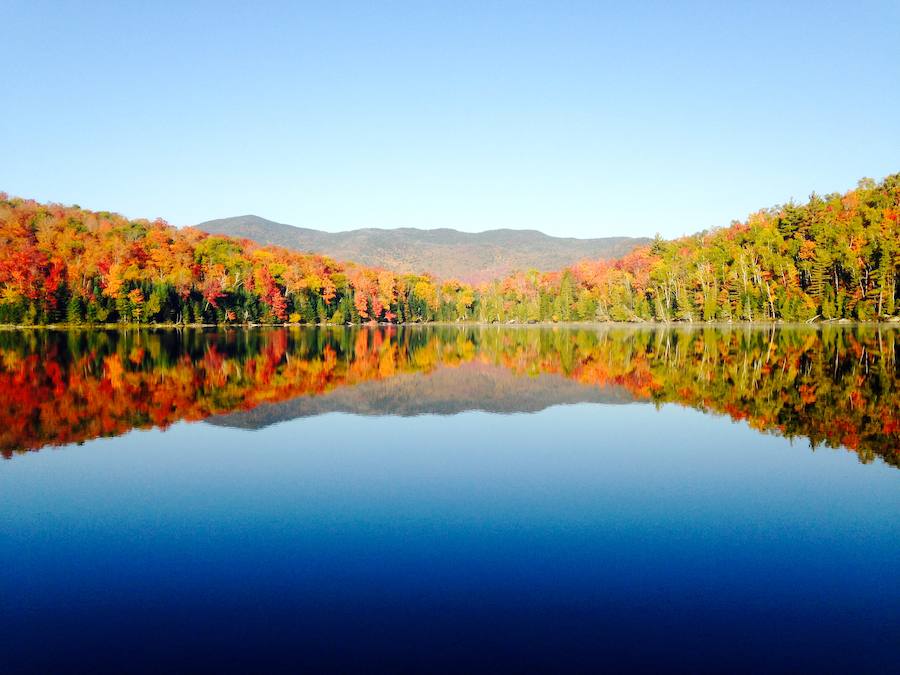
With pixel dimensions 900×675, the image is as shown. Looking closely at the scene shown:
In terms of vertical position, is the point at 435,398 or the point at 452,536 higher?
the point at 452,536

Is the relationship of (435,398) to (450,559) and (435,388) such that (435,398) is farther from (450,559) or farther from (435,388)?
(450,559)

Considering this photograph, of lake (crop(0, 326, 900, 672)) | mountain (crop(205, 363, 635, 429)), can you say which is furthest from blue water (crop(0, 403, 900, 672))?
mountain (crop(205, 363, 635, 429))

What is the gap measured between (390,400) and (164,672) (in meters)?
13.7

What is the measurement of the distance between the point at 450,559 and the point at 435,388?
48.0ft

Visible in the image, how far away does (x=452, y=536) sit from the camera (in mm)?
7449

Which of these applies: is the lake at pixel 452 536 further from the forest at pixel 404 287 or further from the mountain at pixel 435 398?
the forest at pixel 404 287

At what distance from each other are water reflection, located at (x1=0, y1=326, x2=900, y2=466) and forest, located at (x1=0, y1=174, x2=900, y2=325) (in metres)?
46.0

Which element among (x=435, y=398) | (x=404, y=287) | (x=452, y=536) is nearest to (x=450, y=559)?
(x=452, y=536)

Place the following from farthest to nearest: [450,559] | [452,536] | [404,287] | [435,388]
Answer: [404,287]
[435,388]
[452,536]
[450,559]

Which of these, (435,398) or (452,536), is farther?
(435,398)

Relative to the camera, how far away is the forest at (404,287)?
72.1 meters

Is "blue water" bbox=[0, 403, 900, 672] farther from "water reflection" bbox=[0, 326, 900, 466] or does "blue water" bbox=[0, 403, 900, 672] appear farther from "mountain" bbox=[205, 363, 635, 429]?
"mountain" bbox=[205, 363, 635, 429]

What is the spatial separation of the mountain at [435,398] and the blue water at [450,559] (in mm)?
4405

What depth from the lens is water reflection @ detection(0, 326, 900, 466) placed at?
46.3 ft
